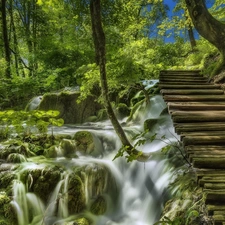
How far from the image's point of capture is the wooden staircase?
2.35 meters

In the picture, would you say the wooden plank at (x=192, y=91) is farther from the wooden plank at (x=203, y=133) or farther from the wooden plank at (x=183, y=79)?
the wooden plank at (x=203, y=133)

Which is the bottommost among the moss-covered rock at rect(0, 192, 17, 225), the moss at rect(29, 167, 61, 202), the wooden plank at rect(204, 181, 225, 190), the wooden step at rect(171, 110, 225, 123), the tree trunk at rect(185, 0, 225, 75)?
the moss-covered rock at rect(0, 192, 17, 225)

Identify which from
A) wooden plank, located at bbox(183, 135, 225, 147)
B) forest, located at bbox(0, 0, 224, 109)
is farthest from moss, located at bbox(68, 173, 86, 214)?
wooden plank, located at bbox(183, 135, 225, 147)

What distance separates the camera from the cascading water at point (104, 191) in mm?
5141

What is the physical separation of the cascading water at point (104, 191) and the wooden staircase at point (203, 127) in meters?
1.16

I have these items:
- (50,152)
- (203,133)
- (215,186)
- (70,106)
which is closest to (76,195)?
(50,152)

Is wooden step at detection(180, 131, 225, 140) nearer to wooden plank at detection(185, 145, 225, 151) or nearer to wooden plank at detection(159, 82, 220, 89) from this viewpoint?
wooden plank at detection(185, 145, 225, 151)

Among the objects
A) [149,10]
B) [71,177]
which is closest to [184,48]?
[149,10]

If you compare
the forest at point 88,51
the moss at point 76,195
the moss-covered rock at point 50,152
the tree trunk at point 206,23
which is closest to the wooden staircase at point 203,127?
the tree trunk at point 206,23

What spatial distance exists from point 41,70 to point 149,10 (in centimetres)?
1130

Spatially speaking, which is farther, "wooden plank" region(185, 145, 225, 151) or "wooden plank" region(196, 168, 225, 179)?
"wooden plank" region(185, 145, 225, 151)

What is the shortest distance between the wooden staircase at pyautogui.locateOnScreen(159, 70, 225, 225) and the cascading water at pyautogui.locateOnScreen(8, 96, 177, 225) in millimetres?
1155

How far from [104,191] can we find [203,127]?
3.52 meters

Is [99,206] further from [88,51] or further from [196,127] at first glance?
[88,51]
